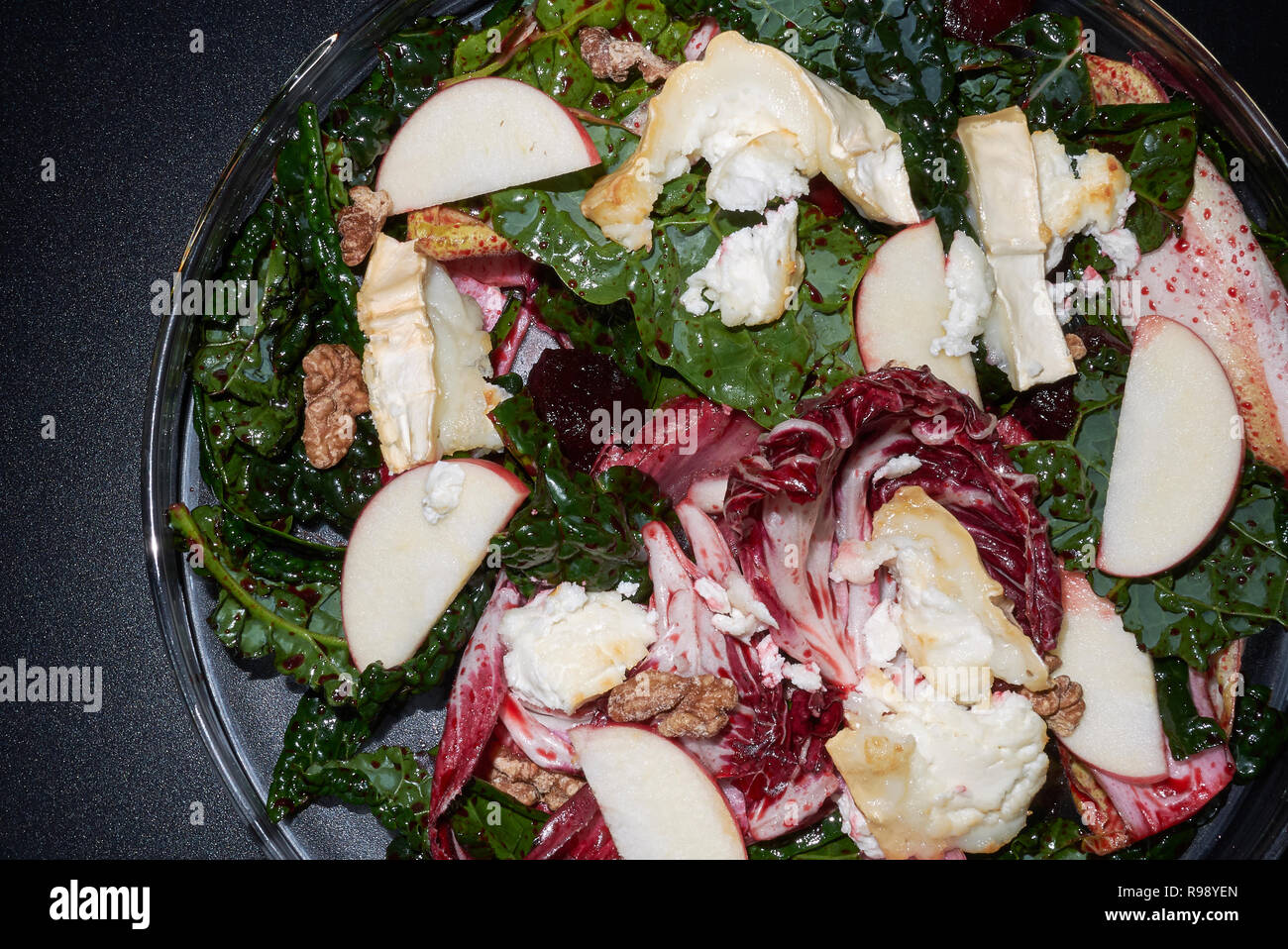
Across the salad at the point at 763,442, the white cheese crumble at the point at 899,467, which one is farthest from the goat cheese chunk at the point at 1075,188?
the white cheese crumble at the point at 899,467

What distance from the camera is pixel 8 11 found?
80.7 inches

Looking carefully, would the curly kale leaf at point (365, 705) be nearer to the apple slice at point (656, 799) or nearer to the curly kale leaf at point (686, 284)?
the apple slice at point (656, 799)

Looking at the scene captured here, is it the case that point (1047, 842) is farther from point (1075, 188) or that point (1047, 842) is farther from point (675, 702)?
point (1075, 188)

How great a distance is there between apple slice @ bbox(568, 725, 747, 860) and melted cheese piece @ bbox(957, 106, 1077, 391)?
0.85 meters

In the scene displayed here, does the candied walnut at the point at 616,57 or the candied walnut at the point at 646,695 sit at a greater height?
the candied walnut at the point at 616,57

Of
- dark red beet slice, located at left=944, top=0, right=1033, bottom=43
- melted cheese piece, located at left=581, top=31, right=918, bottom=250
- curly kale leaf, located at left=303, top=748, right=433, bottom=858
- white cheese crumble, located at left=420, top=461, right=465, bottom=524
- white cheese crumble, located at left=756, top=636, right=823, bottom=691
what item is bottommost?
curly kale leaf, located at left=303, top=748, right=433, bottom=858

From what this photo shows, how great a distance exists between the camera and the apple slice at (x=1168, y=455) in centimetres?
158

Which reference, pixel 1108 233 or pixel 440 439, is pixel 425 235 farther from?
pixel 1108 233

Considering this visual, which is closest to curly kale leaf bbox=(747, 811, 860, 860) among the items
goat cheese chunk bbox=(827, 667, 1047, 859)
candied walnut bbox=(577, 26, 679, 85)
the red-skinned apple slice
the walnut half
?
goat cheese chunk bbox=(827, 667, 1047, 859)

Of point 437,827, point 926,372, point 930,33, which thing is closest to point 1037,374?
point 926,372

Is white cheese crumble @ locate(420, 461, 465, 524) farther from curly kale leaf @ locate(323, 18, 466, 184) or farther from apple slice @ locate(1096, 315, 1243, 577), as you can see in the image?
apple slice @ locate(1096, 315, 1243, 577)

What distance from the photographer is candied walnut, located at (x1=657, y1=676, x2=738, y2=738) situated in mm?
1563

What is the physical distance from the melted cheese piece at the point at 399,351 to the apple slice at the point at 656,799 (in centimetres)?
57

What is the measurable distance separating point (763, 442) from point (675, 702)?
446 mm
